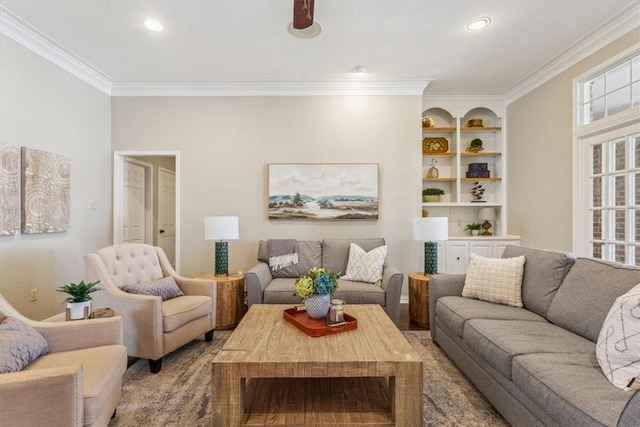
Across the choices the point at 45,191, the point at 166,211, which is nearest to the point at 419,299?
the point at 45,191

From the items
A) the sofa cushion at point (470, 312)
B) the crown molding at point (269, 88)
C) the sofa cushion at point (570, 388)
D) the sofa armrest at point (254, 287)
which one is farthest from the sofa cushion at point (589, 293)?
the crown molding at point (269, 88)

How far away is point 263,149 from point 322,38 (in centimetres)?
158

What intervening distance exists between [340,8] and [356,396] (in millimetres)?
2795

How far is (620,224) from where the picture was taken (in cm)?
285

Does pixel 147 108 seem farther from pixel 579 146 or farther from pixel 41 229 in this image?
pixel 579 146

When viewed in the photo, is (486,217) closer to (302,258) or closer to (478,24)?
(478,24)

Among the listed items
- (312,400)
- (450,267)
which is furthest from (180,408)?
(450,267)

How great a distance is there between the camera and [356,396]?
5.78ft

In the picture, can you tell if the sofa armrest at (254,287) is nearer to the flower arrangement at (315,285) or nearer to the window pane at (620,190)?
the flower arrangement at (315,285)

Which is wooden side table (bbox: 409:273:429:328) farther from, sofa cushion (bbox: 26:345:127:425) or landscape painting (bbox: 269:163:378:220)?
sofa cushion (bbox: 26:345:127:425)

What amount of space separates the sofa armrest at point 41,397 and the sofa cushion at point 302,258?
2384 millimetres

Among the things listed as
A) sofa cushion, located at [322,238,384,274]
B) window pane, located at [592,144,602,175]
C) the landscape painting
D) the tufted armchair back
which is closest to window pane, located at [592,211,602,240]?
window pane, located at [592,144,602,175]

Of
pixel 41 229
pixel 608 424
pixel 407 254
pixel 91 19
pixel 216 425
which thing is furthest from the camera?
pixel 407 254

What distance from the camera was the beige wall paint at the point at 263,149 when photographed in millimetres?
4066
